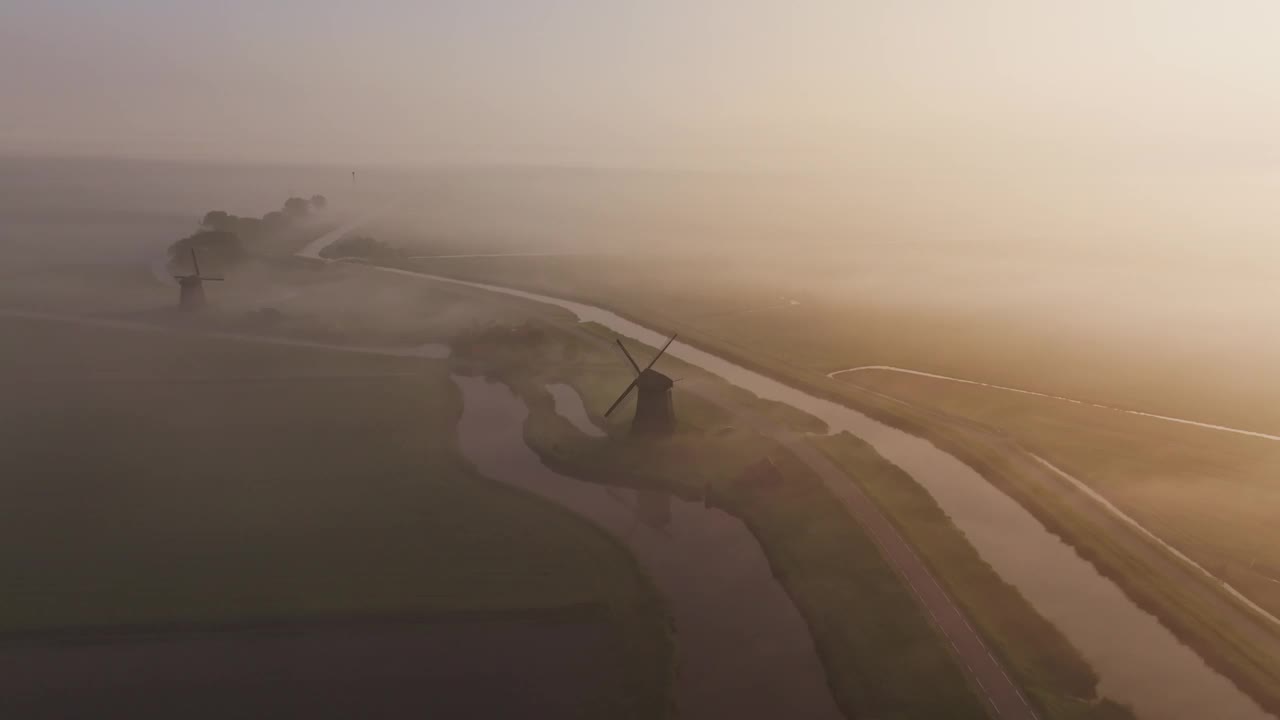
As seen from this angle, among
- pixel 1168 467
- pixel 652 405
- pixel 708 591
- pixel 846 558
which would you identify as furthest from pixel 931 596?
pixel 1168 467

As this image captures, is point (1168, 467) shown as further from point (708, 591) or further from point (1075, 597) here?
point (708, 591)

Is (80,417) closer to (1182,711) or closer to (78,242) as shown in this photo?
(1182,711)

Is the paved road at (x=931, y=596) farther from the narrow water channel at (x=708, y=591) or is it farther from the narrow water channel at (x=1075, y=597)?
the narrow water channel at (x=708, y=591)

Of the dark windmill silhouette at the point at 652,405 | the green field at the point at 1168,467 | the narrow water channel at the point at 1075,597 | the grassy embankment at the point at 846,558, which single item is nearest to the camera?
the grassy embankment at the point at 846,558

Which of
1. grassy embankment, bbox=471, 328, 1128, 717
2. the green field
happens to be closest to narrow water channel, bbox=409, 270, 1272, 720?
grassy embankment, bbox=471, 328, 1128, 717

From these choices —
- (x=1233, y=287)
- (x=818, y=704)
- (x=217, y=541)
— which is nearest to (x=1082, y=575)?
(x=818, y=704)

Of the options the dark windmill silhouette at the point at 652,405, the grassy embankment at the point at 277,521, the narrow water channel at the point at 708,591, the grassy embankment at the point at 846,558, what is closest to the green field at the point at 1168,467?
the grassy embankment at the point at 846,558
